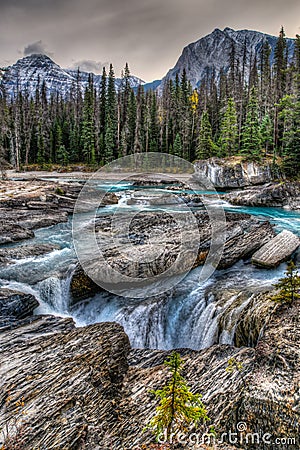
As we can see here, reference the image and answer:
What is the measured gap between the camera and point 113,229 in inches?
596

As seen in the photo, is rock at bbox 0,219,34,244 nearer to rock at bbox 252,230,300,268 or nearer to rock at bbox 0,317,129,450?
rock at bbox 0,317,129,450

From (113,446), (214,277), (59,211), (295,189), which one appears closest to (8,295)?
(113,446)

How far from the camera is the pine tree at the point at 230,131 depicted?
37.6 meters

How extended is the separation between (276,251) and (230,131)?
29.9 metres

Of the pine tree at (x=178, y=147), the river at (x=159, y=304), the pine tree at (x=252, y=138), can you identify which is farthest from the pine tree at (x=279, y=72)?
the river at (x=159, y=304)

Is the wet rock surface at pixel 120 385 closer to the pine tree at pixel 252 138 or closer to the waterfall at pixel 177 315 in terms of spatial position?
the waterfall at pixel 177 315

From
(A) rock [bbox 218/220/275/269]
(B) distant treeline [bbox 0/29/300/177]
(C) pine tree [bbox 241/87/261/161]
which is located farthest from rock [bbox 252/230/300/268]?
(B) distant treeline [bbox 0/29/300/177]

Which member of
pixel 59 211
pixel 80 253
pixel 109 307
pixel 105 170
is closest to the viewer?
pixel 109 307

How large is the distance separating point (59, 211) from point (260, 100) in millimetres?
36634

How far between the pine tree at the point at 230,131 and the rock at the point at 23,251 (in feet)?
101

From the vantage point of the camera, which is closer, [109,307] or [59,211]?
[109,307]

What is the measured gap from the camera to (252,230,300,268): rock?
35.1ft

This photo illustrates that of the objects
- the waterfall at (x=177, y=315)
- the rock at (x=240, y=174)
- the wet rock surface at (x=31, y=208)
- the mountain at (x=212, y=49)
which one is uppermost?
the mountain at (x=212, y=49)

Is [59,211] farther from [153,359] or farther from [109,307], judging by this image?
[153,359]
